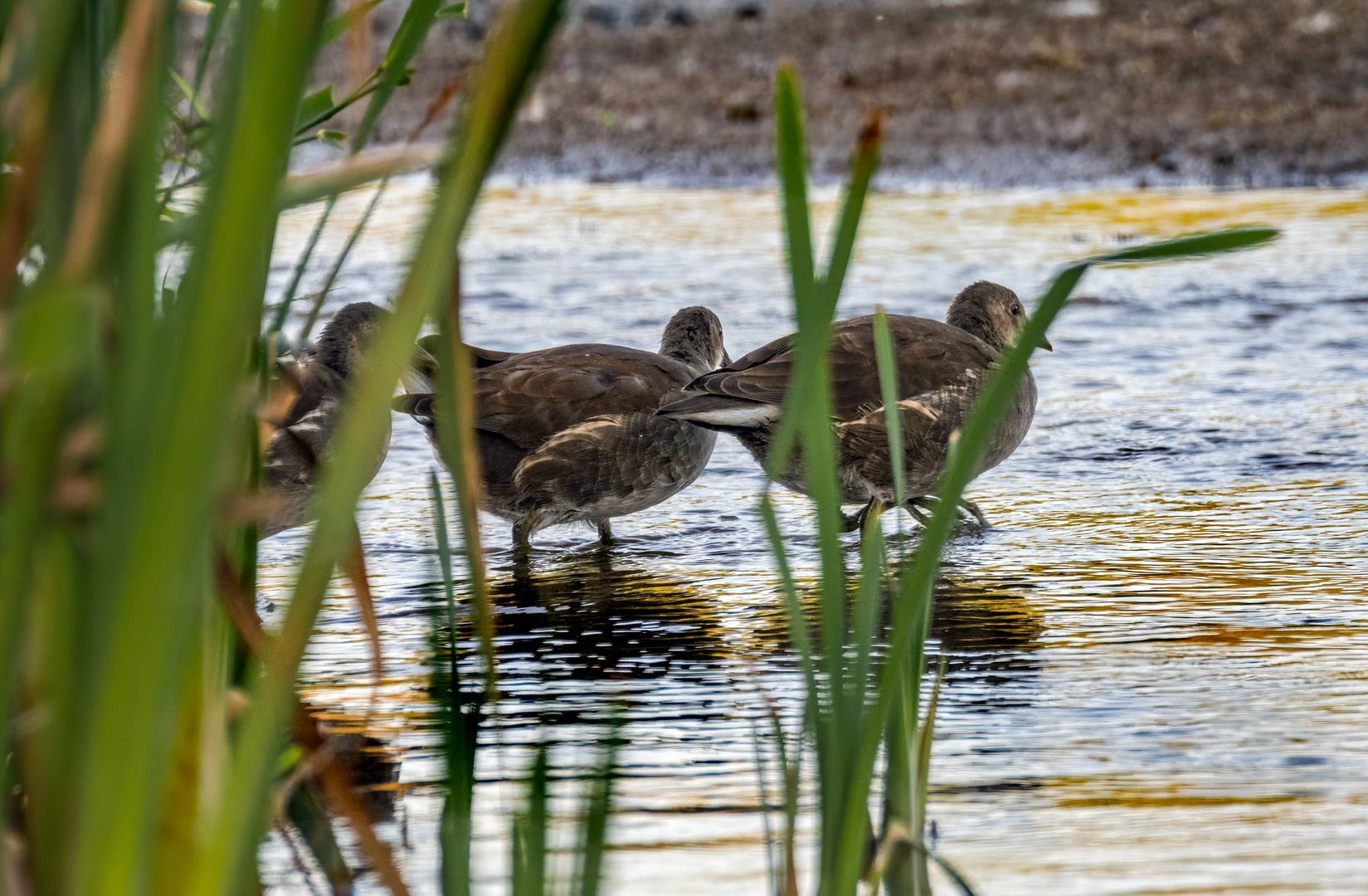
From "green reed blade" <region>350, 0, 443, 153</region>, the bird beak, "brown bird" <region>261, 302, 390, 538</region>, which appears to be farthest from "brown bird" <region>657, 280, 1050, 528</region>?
"green reed blade" <region>350, 0, 443, 153</region>

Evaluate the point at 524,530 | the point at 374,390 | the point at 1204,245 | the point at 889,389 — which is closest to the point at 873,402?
the point at 524,530

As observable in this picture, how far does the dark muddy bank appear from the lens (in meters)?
13.2

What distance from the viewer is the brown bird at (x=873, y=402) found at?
5.07 meters

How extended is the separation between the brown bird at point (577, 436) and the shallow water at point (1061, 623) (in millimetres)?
164

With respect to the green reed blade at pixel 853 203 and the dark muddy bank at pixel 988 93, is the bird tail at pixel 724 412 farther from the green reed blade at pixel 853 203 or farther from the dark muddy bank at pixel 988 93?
the dark muddy bank at pixel 988 93

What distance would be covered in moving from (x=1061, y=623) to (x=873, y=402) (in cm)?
156

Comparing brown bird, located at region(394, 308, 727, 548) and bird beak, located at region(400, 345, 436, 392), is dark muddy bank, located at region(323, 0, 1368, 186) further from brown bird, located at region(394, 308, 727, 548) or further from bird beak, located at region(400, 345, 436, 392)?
bird beak, located at region(400, 345, 436, 392)

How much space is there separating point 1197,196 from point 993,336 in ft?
19.1

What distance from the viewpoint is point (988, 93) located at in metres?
14.7

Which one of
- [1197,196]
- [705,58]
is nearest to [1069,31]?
[705,58]

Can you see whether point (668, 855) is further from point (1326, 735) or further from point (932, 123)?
point (932, 123)

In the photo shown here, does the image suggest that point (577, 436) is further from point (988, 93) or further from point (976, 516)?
point (988, 93)

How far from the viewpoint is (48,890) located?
1339 mm

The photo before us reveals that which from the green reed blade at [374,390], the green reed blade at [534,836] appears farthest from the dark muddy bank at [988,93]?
the green reed blade at [374,390]
